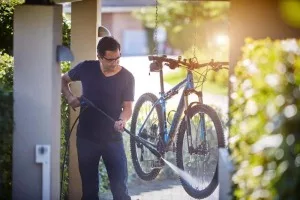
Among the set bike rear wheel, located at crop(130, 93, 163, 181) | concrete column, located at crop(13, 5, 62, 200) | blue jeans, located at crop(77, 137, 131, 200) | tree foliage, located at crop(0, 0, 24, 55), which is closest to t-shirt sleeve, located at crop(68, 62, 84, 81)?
blue jeans, located at crop(77, 137, 131, 200)

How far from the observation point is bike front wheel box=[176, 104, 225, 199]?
957 cm

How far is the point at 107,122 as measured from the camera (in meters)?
9.20

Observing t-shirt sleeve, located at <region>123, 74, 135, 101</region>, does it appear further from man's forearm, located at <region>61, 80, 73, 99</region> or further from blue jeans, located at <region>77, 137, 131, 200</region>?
man's forearm, located at <region>61, 80, 73, 99</region>

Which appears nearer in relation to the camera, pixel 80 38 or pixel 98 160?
pixel 98 160

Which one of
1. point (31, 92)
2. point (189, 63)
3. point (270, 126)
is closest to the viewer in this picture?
point (270, 126)

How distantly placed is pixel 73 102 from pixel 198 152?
1557 mm

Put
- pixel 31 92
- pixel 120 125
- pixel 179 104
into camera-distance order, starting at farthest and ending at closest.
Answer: pixel 179 104 → pixel 120 125 → pixel 31 92

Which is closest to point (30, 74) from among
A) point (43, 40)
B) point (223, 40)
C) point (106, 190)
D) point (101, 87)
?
point (43, 40)

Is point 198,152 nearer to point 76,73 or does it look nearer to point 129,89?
point 129,89

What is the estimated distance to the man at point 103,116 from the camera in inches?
361

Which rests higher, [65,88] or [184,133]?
[65,88]

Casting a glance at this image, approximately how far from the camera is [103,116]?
9.23 metres

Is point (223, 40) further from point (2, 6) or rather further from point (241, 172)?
point (241, 172)

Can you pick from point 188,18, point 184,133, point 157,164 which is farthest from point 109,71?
point 188,18
